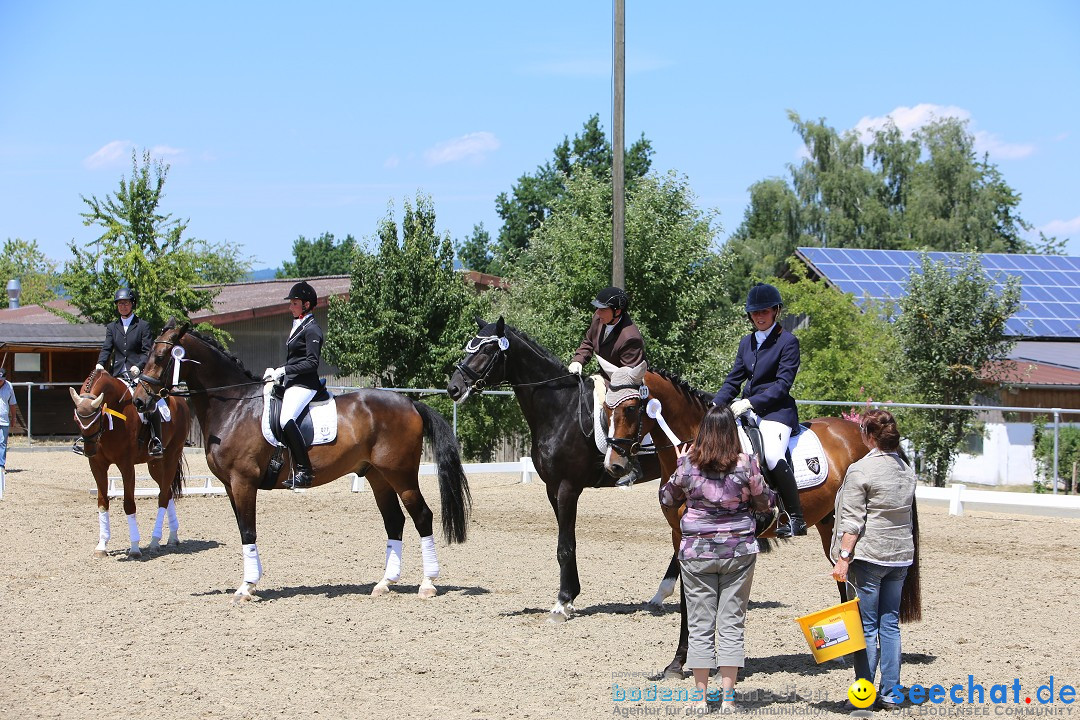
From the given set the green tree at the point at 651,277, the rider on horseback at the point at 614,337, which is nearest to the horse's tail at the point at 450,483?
the rider on horseback at the point at 614,337

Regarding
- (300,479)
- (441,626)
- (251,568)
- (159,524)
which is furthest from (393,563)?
(159,524)

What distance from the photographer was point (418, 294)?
26969 millimetres

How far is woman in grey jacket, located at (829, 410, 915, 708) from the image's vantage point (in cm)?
557

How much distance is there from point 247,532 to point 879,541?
5.86 m

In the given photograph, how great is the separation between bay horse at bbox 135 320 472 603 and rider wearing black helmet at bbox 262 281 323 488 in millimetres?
148

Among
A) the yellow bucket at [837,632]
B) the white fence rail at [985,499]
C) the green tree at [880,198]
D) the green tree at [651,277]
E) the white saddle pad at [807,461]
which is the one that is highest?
the green tree at [880,198]

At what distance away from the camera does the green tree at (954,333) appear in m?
21.2

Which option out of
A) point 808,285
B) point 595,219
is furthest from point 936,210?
point 595,219

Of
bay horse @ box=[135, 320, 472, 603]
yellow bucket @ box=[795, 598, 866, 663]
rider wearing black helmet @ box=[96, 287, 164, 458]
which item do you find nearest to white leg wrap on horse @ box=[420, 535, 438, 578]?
bay horse @ box=[135, 320, 472, 603]

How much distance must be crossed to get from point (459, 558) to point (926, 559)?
5312 mm

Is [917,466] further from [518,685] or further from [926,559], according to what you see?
[518,685]

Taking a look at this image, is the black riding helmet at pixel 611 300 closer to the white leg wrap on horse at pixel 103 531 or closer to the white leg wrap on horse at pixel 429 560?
the white leg wrap on horse at pixel 429 560

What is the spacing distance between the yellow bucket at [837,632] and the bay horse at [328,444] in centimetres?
445

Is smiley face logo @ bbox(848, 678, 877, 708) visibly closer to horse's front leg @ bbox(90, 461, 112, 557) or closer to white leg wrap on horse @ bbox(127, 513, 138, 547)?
white leg wrap on horse @ bbox(127, 513, 138, 547)
